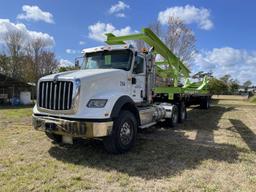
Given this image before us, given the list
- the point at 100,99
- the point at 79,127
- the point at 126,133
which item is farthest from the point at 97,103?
the point at 126,133

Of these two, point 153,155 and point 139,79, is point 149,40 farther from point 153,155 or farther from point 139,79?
point 153,155

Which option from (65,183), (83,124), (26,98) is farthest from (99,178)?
(26,98)

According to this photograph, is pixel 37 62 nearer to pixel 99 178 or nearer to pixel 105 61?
pixel 105 61

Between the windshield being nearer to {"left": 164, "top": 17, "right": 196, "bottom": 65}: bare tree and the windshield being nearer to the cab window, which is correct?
the cab window

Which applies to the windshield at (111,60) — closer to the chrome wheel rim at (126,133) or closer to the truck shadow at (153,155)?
the chrome wheel rim at (126,133)

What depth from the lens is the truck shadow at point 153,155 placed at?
4.43 meters

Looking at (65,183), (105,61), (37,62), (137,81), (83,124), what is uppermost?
(37,62)

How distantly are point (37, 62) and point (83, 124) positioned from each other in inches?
1450

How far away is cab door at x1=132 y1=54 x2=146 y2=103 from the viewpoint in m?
6.12

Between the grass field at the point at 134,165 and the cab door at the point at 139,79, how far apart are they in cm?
125

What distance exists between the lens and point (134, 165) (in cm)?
456

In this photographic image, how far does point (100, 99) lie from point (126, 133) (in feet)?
3.64

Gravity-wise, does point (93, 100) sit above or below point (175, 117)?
above

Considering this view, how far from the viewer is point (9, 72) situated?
126 ft
